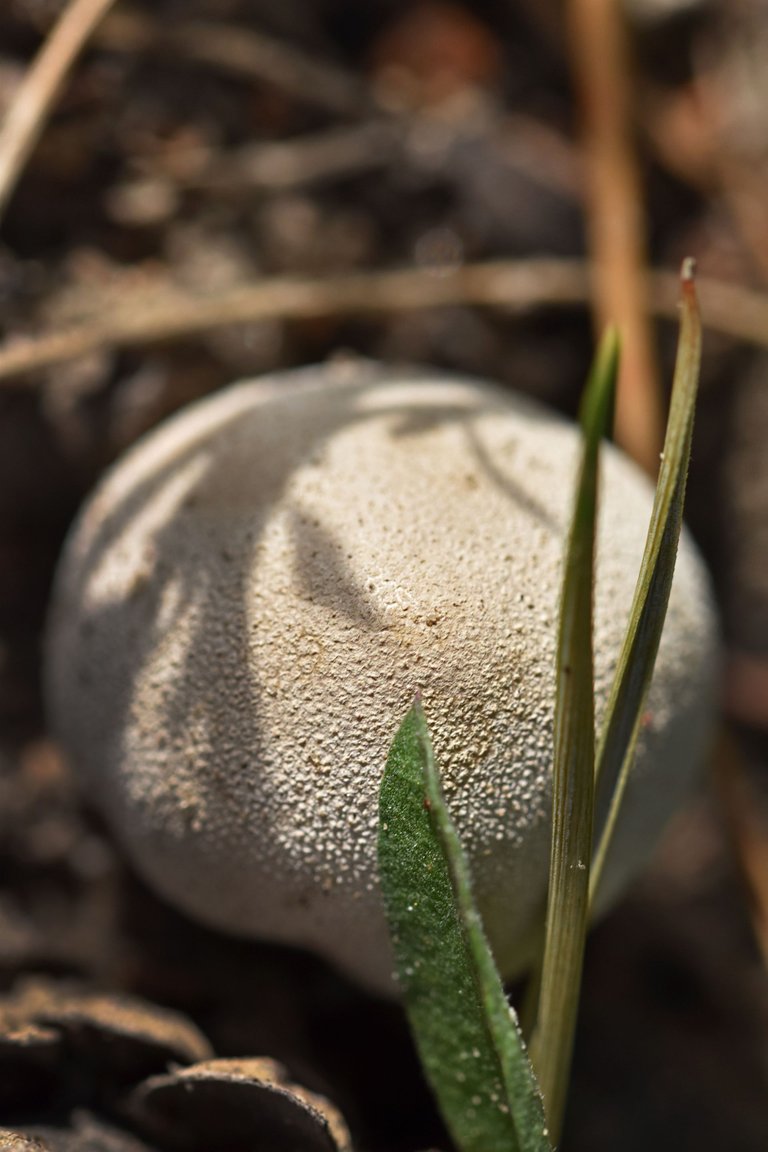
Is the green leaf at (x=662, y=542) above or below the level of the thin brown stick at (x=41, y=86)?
below

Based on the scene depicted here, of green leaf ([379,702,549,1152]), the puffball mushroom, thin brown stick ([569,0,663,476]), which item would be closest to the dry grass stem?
thin brown stick ([569,0,663,476])

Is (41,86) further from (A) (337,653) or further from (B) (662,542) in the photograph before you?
(B) (662,542)

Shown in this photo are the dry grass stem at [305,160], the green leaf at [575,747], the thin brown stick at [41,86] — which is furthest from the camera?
the dry grass stem at [305,160]

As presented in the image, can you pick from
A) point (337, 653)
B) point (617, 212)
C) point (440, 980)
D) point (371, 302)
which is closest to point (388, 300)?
point (371, 302)

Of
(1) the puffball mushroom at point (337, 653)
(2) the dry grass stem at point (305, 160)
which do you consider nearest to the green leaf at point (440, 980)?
(1) the puffball mushroom at point (337, 653)

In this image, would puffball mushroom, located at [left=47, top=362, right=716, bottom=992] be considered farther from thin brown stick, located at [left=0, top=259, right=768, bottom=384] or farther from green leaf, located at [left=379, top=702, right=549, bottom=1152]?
thin brown stick, located at [left=0, top=259, right=768, bottom=384]

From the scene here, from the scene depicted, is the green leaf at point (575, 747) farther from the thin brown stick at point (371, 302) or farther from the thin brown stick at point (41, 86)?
the thin brown stick at point (41, 86)
